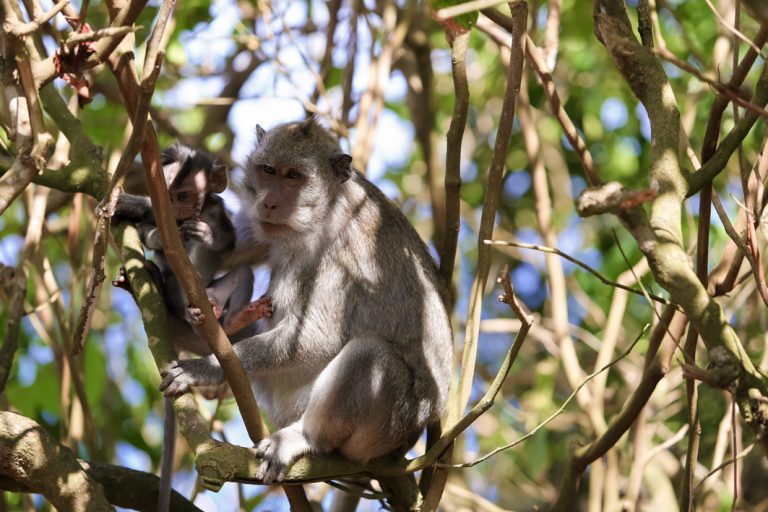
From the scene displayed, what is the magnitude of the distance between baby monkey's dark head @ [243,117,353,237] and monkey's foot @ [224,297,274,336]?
0.48m

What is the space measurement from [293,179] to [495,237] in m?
2.90

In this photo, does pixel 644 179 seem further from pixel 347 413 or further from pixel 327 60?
pixel 347 413

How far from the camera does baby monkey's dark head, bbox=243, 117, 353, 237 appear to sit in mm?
5062

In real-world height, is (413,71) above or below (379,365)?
above

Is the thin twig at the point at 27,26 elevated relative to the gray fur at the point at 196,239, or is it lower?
lower

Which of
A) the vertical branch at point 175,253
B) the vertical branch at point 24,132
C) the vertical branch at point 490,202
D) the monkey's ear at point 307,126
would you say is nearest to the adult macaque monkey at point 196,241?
the monkey's ear at point 307,126

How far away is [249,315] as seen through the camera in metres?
4.74

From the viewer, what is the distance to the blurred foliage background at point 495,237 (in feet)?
18.0

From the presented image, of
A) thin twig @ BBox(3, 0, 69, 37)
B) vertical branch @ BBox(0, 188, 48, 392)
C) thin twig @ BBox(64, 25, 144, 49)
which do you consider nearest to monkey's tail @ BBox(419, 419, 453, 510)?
vertical branch @ BBox(0, 188, 48, 392)

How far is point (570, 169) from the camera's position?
8.94 metres

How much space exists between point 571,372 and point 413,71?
2672 mm

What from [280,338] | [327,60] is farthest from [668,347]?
[327,60]

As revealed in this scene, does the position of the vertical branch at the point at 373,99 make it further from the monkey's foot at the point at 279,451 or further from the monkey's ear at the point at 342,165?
the monkey's foot at the point at 279,451

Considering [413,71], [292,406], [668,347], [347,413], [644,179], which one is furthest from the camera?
[644,179]
